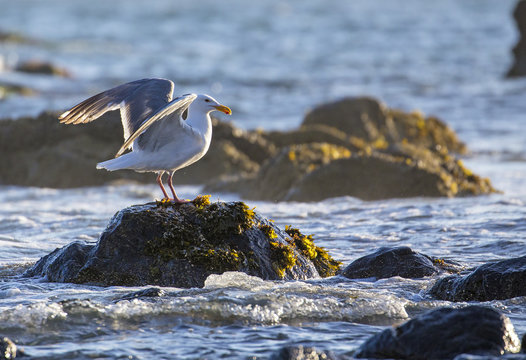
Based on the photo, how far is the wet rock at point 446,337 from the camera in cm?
505

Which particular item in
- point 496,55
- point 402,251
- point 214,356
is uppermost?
point 496,55

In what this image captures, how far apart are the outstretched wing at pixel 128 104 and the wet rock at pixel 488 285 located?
2.91 meters

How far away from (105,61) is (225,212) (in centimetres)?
3092

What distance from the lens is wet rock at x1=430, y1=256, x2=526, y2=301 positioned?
254 inches

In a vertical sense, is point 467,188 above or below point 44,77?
below

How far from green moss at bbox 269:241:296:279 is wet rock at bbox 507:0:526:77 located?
22445mm

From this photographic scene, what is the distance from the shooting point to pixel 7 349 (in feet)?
16.5

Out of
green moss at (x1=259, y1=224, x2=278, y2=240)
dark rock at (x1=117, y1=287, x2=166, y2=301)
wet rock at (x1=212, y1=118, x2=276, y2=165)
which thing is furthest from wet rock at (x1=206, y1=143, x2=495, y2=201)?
dark rock at (x1=117, y1=287, x2=166, y2=301)

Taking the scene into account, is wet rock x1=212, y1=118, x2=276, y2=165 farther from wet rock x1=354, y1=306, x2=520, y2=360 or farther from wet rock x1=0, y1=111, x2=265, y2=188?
wet rock x1=354, y1=306, x2=520, y2=360

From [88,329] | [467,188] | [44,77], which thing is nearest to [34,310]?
[88,329]

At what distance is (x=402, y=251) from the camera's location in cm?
742

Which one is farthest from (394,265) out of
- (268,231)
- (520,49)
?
(520,49)

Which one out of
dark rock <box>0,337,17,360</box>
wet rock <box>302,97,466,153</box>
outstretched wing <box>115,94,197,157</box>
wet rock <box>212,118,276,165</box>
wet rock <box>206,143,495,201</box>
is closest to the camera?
dark rock <box>0,337,17,360</box>

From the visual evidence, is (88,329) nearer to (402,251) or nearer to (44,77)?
(402,251)
